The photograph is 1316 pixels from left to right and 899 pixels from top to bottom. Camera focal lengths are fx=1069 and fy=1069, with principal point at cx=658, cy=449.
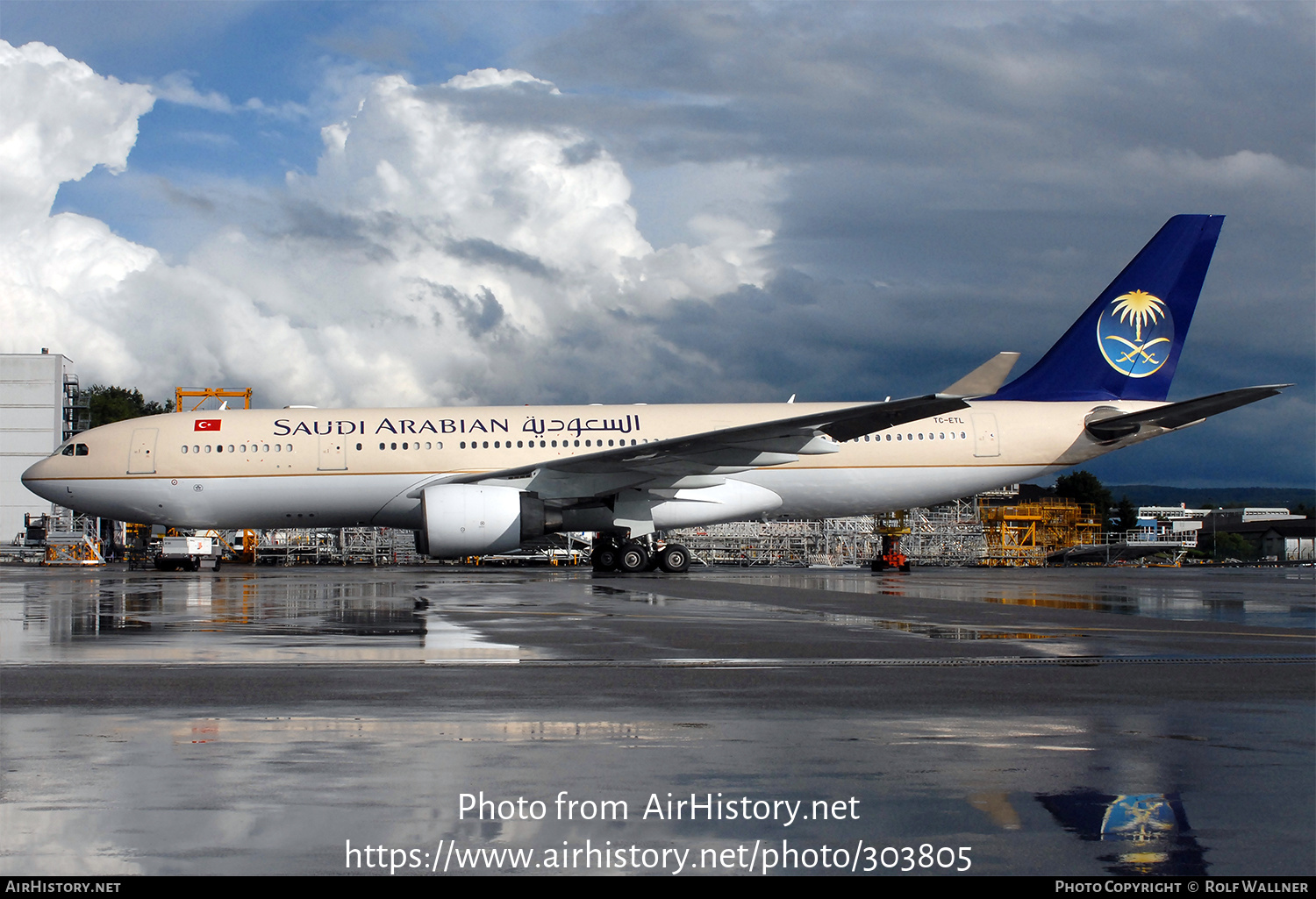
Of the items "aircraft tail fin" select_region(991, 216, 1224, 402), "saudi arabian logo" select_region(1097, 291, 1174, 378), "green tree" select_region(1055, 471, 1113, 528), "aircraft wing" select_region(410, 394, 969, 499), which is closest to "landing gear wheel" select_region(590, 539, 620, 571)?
"aircraft wing" select_region(410, 394, 969, 499)

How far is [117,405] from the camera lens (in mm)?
89125

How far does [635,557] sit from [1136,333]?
13.5 meters

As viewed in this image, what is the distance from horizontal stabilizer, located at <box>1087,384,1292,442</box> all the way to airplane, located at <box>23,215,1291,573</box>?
0.13 ft

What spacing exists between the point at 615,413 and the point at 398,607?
40.8 ft

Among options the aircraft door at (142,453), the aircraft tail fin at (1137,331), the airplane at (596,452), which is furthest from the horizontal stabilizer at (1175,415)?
the aircraft door at (142,453)

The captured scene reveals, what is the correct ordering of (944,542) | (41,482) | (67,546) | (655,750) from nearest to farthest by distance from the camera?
1. (655,750)
2. (41,482)
3. (67,546)
4. (944,542)

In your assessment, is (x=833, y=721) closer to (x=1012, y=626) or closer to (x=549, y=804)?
(x=549, y=804)

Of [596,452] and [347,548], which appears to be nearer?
[596,452]

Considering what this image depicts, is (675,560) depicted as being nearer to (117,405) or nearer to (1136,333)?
(1136,333)

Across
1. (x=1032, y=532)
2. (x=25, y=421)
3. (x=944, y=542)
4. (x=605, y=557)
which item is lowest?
(x=944, y=542)

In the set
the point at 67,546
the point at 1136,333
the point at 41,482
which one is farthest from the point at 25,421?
the point at 1136,333

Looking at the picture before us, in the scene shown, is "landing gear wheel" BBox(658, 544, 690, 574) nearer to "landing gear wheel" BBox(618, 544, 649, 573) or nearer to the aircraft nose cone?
"landing gear wheel" BBox(618, 544, 649, 573)
